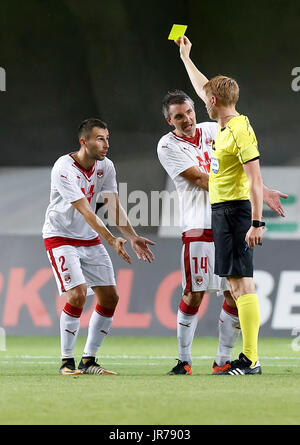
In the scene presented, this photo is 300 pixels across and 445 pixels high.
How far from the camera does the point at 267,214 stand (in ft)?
44.2

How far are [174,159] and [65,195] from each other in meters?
0.88

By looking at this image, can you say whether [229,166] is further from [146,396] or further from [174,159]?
[146,396]

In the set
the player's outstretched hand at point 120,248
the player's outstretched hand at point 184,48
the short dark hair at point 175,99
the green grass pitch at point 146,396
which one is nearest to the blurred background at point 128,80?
the green grass pitch at point 146,396

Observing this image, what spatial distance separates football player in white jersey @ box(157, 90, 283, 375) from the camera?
6.74 metres

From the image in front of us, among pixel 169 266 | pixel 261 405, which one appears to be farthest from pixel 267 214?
pixel 261 405

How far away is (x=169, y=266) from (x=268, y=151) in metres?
3.45

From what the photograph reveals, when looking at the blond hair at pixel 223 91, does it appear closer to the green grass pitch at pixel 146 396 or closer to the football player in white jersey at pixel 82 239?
the football player in white jersey at pixel 82 239

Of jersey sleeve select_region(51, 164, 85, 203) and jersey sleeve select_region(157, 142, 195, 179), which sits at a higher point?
jersey sleeve select_region(157, 142, 195, 179)

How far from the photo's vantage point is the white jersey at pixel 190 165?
6.87 m

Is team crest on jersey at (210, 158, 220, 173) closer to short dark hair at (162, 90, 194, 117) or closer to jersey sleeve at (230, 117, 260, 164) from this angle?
jersey sleeve at (230, 117, 260, 164)

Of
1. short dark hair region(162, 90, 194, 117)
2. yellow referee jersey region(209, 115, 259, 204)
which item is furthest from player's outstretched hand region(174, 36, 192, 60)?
yellow referee jersey region(209, 115, 259, 204)

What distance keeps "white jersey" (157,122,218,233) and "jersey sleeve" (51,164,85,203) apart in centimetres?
70

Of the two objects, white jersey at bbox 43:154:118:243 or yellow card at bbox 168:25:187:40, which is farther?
yellow card at bbox 168:25:187:40

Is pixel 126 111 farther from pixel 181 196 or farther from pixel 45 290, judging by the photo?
pixel 181 196
